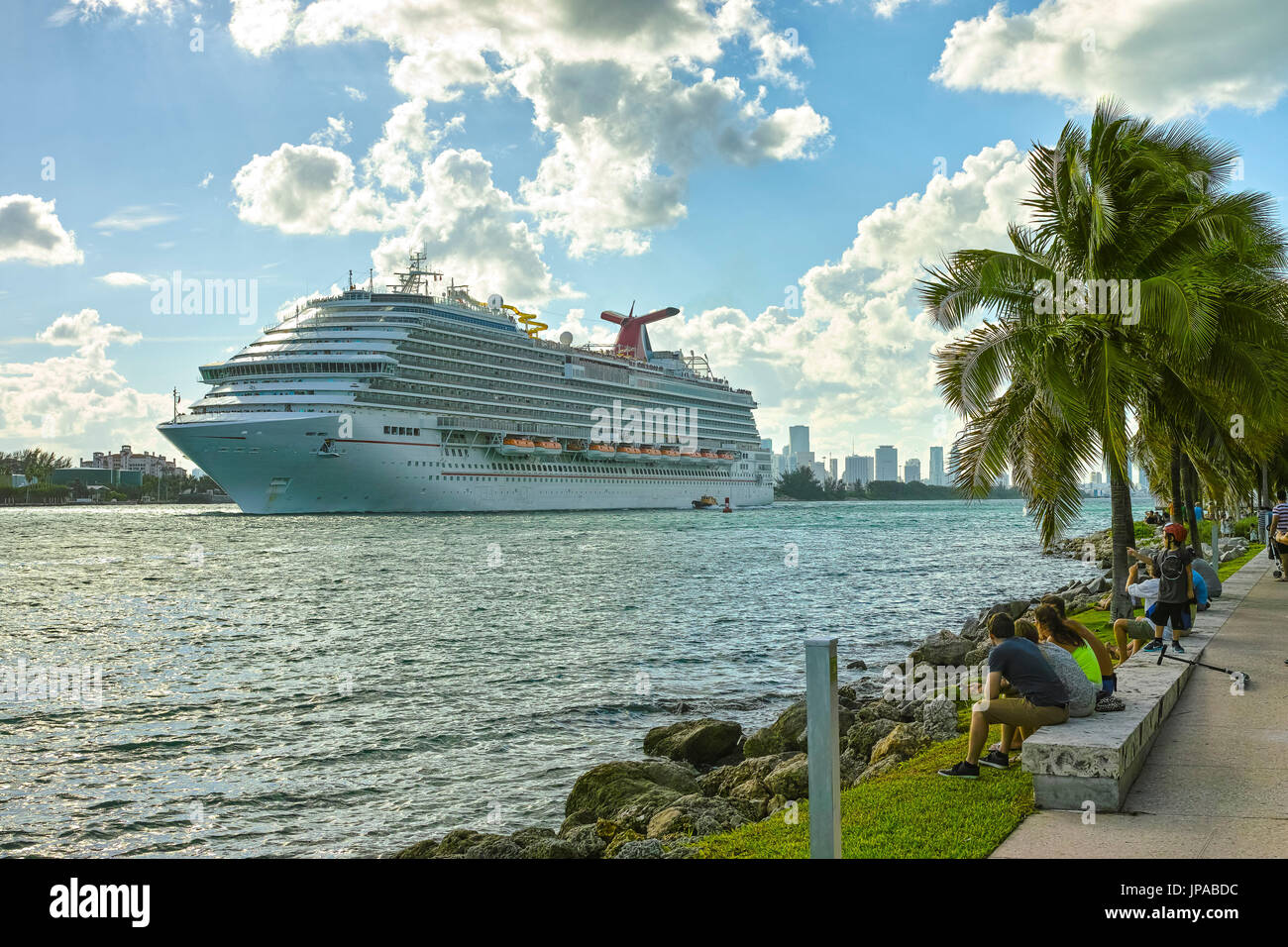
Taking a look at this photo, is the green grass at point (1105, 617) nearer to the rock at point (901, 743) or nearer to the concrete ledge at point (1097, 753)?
the rock at point (901, 743)

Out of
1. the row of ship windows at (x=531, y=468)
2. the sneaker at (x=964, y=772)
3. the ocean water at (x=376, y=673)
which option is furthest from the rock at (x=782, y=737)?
the row of ship windows at (x=531, y=468)

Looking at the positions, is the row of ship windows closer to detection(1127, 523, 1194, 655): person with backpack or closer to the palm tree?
the palm tree

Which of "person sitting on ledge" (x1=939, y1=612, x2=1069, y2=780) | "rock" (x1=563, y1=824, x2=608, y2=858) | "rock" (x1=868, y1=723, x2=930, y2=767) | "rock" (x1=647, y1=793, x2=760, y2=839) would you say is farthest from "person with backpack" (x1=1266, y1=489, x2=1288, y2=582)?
"rock" (x1=563, y1=824, x2=608, y2=858)

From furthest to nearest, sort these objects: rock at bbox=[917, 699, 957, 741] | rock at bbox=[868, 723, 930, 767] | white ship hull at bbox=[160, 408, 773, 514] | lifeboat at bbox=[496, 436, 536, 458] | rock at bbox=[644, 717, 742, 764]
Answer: lifeboat at bbox=[496, 436, 536, 458] < white ship hull at bbox=[160, 408, 773, 514] < rock at bbox=[644, 717, 742, 764] < rock at bbox=[917, 699, 957, 741] < rock at bbox=[868, 723, 930, 767]

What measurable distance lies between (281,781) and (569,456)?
80285 mm

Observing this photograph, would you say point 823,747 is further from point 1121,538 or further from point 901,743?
point 1121,538

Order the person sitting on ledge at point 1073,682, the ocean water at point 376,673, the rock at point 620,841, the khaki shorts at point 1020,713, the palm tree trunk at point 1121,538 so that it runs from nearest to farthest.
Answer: the khaki shorts at point 1020,713
the person sitting on ledge at point 1073,682
the rock at point 620,841
the ocean water at point 376,673
the palm tree trunk at point 1121,538

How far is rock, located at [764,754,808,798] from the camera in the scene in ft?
30.4

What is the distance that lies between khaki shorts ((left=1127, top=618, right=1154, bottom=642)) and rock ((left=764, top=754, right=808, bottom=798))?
4.86 m

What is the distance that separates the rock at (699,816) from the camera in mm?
8258

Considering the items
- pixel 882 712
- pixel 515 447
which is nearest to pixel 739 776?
pixel 882 712

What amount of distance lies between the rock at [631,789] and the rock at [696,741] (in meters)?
1.10
